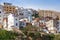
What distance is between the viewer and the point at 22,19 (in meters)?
21.8

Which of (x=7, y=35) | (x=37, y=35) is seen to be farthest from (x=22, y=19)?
(x=7, y=35)

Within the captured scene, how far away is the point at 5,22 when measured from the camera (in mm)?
18016

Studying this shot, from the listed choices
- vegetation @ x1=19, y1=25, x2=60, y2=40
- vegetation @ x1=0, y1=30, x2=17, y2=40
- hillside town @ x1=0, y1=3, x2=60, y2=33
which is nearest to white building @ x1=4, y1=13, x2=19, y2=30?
hillside town @ x1=0, y1=3, x2=60, y2=33

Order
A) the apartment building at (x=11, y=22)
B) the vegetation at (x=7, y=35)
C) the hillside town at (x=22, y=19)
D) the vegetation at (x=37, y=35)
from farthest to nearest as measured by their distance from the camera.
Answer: the hillside town at (x=22, y=19), the apartment building at (x=11, y=22), the vegetation at (x=37, y=35), the vegetation at (x=7, y=35)

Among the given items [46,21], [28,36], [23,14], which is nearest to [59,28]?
[46,21]

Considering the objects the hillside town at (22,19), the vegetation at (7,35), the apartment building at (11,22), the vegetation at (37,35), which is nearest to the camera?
the vegetation at (7,35)

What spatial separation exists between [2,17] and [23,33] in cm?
532

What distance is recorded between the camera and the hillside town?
17.5m

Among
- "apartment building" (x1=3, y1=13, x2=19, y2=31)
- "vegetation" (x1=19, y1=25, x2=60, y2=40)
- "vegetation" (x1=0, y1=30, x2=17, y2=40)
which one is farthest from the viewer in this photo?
"apartment building" (x1=3, y1=13, x2=19, y2=31)

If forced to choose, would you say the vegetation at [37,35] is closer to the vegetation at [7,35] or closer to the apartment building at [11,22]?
the apartment building at [11,22]

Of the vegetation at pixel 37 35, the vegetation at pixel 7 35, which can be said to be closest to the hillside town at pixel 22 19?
the vegetation at pixel 7 35

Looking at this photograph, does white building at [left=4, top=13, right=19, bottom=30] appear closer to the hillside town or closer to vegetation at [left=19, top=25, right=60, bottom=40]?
the hillside town

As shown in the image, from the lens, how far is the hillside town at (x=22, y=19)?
1752 cm

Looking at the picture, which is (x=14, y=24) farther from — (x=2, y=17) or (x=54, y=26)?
(x=54, y=26)
